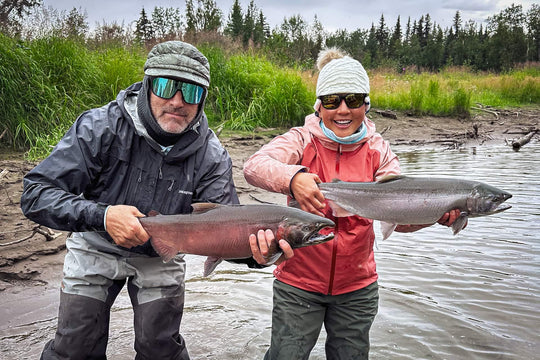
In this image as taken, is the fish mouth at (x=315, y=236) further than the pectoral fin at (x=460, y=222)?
No

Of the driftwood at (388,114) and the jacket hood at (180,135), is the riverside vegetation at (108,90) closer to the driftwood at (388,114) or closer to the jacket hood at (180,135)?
the driftwood at (388,114)

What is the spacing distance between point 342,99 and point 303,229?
1.01 metres

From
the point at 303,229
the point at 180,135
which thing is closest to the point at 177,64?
the point at 180,135

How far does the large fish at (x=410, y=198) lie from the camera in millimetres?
2967

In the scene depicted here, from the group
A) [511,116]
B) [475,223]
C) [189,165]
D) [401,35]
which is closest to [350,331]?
[189,165]

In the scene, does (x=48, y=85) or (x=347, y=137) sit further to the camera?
(x=48, y=85)

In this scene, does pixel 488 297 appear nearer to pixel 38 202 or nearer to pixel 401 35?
pixel 38 202

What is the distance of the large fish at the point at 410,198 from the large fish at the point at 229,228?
1.07 ft

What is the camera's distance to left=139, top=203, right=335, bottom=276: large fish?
2686 millimetres

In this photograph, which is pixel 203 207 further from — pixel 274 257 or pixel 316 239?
pixel 316 239

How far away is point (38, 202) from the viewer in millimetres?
2852

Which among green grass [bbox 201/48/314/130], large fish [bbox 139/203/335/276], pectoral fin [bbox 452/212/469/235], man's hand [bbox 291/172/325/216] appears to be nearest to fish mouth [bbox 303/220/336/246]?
large fish [bbox 139/203/335/276]

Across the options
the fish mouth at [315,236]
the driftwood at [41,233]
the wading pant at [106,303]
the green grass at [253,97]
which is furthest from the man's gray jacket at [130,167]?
the green grass at [253,97]

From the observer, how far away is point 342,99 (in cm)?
325
